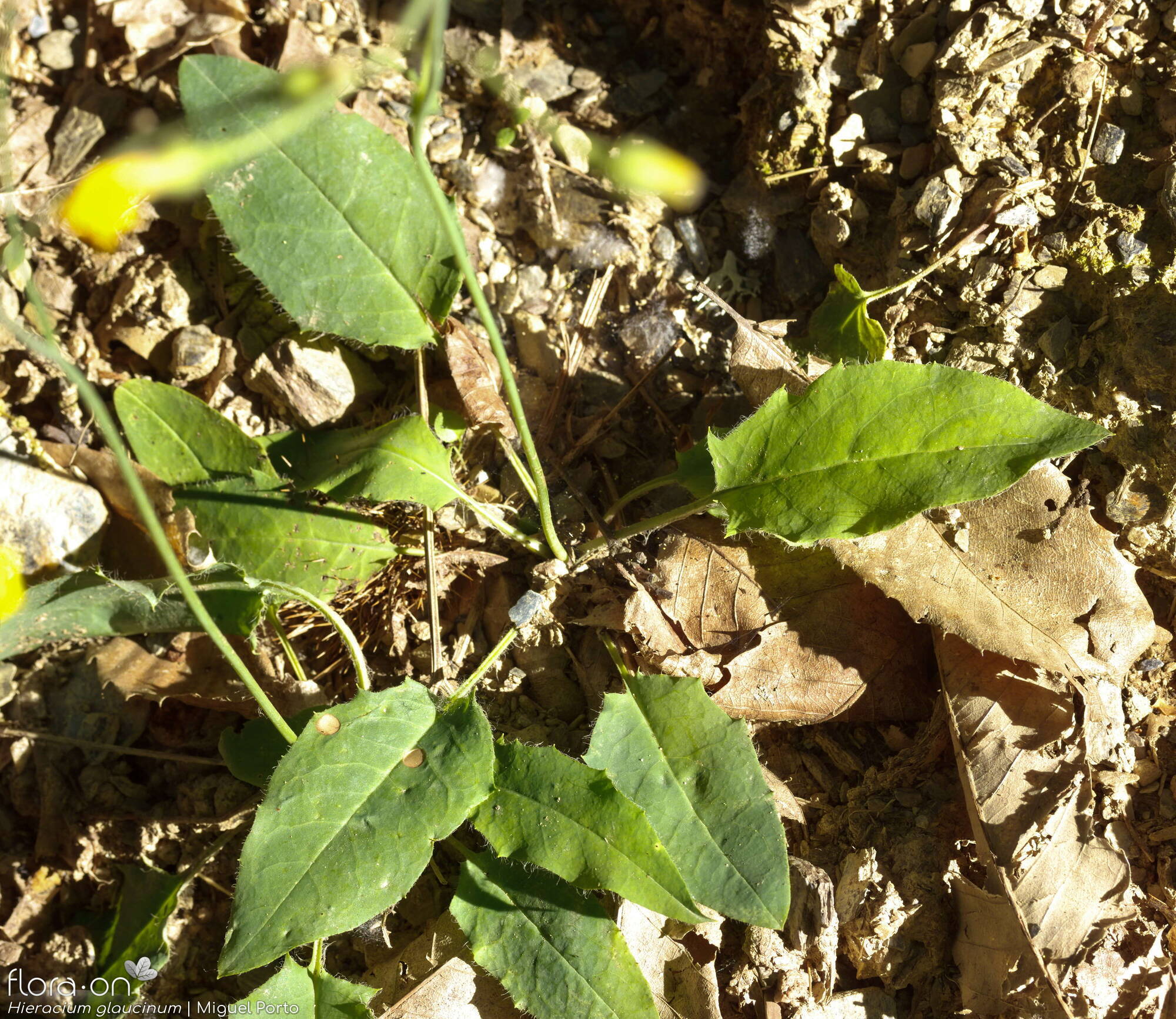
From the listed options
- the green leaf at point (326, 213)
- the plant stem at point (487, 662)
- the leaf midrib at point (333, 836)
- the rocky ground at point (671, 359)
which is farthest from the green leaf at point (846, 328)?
the leaf midrib at point (333, 836)

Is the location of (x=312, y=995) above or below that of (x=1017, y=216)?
below

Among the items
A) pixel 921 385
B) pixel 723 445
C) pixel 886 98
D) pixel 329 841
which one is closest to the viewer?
pixel 329 841

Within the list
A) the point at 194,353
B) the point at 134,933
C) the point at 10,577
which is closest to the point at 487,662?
the point at 134,933

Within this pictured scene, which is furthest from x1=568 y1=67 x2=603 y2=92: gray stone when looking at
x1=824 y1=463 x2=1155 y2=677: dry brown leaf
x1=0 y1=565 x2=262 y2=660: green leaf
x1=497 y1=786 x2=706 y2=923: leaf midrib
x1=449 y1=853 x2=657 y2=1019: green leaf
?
x1=449 y1=853 x2=657 y2=1019: green leaf

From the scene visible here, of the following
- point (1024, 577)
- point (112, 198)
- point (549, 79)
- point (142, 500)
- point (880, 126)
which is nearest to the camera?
point (142, 500)

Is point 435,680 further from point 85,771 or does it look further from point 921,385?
point 921,385

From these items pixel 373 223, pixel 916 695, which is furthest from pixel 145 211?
pixel 916 695

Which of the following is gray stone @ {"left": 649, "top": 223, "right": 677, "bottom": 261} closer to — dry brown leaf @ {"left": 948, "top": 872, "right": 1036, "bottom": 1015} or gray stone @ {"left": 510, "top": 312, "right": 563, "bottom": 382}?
gray stone @ {"left": 510, "top": 312, "right": 563, "bottom": 382}

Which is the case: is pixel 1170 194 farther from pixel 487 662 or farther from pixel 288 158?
pixel 288 158
